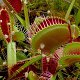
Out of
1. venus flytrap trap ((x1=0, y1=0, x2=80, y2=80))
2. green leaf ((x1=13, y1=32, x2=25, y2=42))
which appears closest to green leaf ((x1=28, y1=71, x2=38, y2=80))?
venus flytrap trap ((x1=0, y1=0, x2=80, y2=80))

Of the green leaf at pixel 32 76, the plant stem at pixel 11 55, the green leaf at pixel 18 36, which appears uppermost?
the green leaf at pixel 18 36

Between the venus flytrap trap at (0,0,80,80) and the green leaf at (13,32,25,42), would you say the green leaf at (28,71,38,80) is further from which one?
the green leaf at (13,32,25,42)

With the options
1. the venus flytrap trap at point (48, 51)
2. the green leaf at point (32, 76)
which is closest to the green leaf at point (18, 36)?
the venus flytrap trap at point (48, 51)

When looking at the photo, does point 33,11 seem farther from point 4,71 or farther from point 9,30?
point 4,71

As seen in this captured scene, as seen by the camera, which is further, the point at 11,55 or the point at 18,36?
the point at 18,36

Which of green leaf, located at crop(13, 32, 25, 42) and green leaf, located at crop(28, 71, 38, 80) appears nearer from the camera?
green leaf, located at crop(28, 71, 38, 80)

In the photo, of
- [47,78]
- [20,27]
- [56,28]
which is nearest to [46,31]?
[56,28]

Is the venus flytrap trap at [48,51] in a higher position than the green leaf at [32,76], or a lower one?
higher

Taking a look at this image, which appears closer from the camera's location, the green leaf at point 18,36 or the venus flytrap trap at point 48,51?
the venus flytrap trap at point 48,51

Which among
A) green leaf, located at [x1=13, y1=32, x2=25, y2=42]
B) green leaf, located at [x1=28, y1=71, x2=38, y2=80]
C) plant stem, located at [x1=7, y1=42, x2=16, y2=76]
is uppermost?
green leaf, located at [x1=13, y1=32, x2=25, y2=42]

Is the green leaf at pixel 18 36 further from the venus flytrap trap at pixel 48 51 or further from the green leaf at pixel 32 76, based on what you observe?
the green leaf at pixel 32 76

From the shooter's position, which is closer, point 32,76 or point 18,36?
point 32,76
